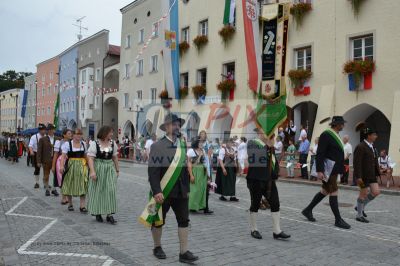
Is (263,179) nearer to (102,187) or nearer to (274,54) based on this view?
(102,187)

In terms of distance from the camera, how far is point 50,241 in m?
6.30

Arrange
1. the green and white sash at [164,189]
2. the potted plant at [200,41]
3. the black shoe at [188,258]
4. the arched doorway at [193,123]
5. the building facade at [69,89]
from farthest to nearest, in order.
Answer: the building facade at [69,89] < the arched doorway at [193,123] < the potted plant at [200,41] < the green and white sash at [164,189] < the black shoe at [188,258]

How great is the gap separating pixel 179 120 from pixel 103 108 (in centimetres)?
3868

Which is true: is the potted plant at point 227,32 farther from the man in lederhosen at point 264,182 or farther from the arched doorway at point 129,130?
the man in lederhosen at point 264,182

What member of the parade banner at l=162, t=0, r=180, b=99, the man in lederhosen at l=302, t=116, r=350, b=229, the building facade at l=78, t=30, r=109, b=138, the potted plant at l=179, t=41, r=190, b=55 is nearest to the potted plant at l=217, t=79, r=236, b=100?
the parade banner at l=162, t=0, r=180, b=99

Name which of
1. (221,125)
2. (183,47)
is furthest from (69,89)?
(221,125)

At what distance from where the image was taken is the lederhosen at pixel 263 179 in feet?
22.2

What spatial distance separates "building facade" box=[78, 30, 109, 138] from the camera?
43.9 m

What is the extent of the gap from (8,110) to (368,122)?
8417 centimetres

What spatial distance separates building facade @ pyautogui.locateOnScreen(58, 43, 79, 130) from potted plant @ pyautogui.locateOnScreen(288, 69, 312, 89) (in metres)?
32.8

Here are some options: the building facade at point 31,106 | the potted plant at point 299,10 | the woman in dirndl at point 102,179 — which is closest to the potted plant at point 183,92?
the potted plant at point 299,10

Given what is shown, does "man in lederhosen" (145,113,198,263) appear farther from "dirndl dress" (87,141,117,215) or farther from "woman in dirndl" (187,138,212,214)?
"woman in dirndl" (187,138,212,214)

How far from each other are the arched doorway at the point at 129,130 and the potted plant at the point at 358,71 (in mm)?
22116

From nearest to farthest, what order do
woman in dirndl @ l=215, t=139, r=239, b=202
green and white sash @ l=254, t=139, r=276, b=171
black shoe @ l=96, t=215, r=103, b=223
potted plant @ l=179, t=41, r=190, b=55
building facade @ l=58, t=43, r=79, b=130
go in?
green and white sash @ l=254, t=139, r=276, b=171, black shoe @ l=96, t=215, r=103, b=223, woman in dirndl @ l=215, t=139, r=239, b=202, potted plant @ l=179, t=41, r=190, b=55, building facade @ l=58, t=43, r=79, b=130
